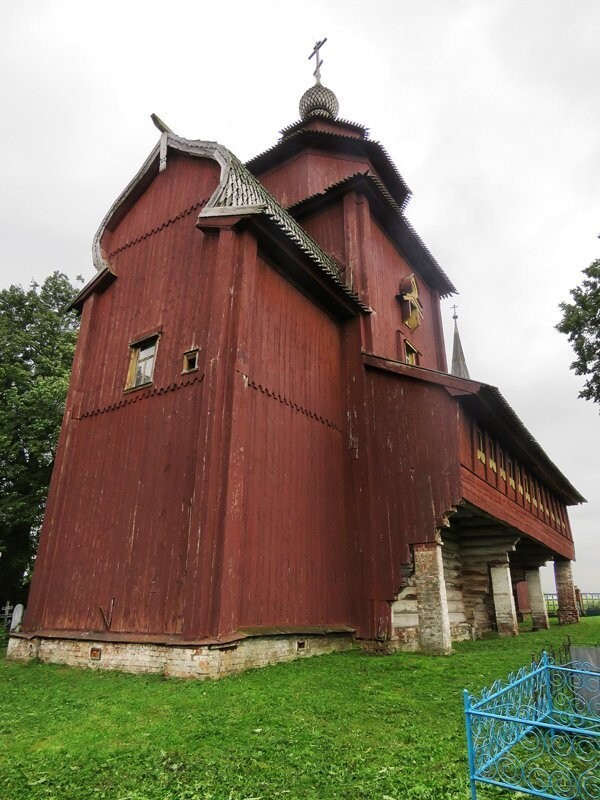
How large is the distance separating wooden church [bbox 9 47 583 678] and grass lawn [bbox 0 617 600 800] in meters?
1.19

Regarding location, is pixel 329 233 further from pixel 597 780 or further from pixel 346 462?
pixel 597 780

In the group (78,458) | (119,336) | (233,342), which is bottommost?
(78,458)

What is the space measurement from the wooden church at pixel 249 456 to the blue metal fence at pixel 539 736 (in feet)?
15.0

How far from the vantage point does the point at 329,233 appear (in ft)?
53.0

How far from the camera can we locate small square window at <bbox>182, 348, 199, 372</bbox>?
430 inches

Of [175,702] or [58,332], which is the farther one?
[58,332]

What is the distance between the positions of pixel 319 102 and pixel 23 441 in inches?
687

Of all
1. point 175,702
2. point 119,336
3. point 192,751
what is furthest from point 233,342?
point 192,751

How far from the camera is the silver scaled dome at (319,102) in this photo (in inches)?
812

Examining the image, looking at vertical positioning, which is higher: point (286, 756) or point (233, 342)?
point (233, 342)

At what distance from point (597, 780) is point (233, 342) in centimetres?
805

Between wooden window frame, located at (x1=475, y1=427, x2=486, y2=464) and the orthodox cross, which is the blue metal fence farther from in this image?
the orthodox cross

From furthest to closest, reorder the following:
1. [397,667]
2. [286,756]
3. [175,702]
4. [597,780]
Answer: [397,667]
[175,702]
[286,756]
[597,780]

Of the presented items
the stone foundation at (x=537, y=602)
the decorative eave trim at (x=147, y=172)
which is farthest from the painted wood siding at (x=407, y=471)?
the stone foundation at (x=537, y=602)
